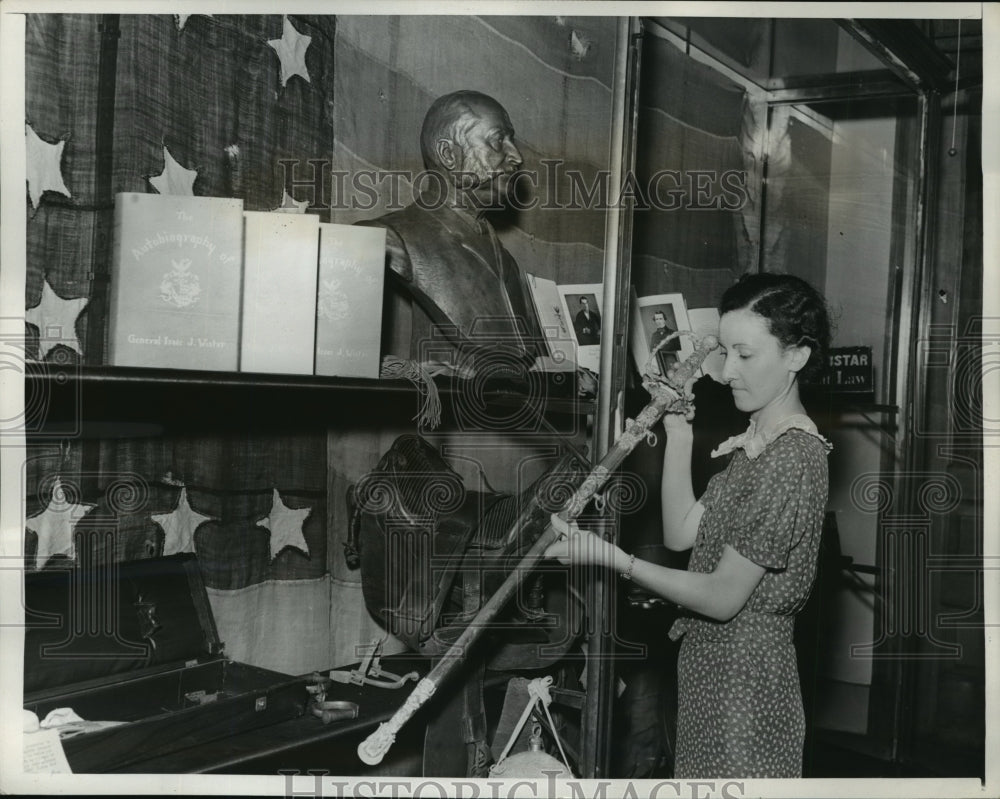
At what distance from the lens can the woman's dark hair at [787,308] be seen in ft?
5.91

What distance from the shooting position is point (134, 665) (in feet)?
5.32

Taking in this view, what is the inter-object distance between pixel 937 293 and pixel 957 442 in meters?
0.52

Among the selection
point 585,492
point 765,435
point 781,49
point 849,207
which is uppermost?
point 781,49

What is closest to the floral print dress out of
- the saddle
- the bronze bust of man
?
the saddle

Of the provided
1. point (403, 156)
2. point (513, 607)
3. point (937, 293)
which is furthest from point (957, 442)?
point (403, 156)

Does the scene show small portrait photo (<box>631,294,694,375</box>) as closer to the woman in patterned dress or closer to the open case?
the woman in patterned dress

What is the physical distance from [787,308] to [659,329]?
469 mm

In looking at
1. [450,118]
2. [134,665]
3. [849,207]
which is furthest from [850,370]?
[134,665]

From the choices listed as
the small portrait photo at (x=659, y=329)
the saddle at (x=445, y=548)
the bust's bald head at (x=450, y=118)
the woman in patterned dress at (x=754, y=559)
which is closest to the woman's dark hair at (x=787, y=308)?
the woman in patterned dress at (x=754, y=559)

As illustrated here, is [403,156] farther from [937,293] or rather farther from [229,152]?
[937,293]

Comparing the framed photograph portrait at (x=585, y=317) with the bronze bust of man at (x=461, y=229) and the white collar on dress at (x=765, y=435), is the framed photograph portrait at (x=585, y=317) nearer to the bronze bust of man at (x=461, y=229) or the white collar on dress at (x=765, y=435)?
the bronze bust of man at (x=461, y=229)

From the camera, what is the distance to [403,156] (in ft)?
6.48

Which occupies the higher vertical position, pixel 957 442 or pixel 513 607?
pixel 957 442

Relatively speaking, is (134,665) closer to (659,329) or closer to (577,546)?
(577,546)
